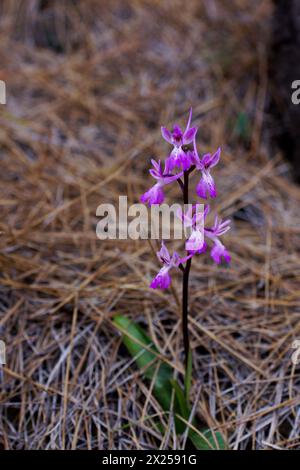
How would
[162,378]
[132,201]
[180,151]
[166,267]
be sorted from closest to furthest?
[180,151], [166,267], [162,378], [132,201]

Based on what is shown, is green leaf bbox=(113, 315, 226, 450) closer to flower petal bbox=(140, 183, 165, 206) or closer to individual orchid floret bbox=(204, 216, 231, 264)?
individual orchid floret bbox=(204, 216, 231, 264)

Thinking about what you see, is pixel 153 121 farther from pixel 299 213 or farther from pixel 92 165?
pixel 299 213

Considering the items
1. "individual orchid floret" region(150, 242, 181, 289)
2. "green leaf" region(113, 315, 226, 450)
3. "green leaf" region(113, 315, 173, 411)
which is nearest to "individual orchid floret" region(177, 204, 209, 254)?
"individual orchid floret" region(150, 242, 181, 289)

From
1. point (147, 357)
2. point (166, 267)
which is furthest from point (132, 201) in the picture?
point (166, 267)

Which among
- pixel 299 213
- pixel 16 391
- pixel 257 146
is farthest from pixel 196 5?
pixel 16 391

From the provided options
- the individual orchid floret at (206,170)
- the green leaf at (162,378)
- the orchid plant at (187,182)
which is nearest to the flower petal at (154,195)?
the orchid plant at (187,182)

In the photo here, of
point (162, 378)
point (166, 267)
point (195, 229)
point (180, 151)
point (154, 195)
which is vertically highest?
point (180, 151)

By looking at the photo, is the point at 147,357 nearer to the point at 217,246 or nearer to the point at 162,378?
the point at 162,378
